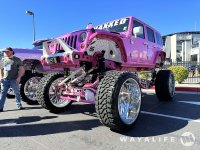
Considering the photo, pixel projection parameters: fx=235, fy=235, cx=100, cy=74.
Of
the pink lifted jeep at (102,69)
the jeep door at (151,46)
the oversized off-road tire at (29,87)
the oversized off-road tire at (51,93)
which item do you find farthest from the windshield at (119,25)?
the oversized off-road tire at (29,87)

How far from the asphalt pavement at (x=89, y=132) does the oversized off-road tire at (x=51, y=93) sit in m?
0.21

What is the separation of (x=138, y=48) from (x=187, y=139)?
3135 millimetres

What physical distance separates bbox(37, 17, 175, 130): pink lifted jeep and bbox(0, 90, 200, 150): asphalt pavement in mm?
334

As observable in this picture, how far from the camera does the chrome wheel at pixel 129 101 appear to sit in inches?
177

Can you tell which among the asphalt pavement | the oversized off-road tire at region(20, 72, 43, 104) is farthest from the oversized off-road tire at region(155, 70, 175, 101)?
the oversized off-road tire at region(20, 72, 43, 104)

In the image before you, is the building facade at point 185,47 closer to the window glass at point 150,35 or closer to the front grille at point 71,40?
the window glass at point 150,35

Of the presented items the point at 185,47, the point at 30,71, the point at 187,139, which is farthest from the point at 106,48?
the point at 185,47

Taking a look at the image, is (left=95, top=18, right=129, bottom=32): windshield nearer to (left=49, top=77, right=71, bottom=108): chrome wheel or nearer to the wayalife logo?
(left=49, top=77, right=71, bottom=108): chrome wheel

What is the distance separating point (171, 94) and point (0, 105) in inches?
215

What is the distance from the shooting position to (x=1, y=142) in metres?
3.84

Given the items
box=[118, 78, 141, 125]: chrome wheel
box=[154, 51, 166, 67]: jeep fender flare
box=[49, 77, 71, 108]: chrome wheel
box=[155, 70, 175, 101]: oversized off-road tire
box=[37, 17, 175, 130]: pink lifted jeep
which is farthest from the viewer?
box=[154, 51, 166, 67]: jeep fender flare

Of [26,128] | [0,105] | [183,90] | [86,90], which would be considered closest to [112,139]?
[86,90]

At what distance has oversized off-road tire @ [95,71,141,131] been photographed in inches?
161

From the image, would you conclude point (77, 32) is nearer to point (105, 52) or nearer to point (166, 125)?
point (105, 52)
